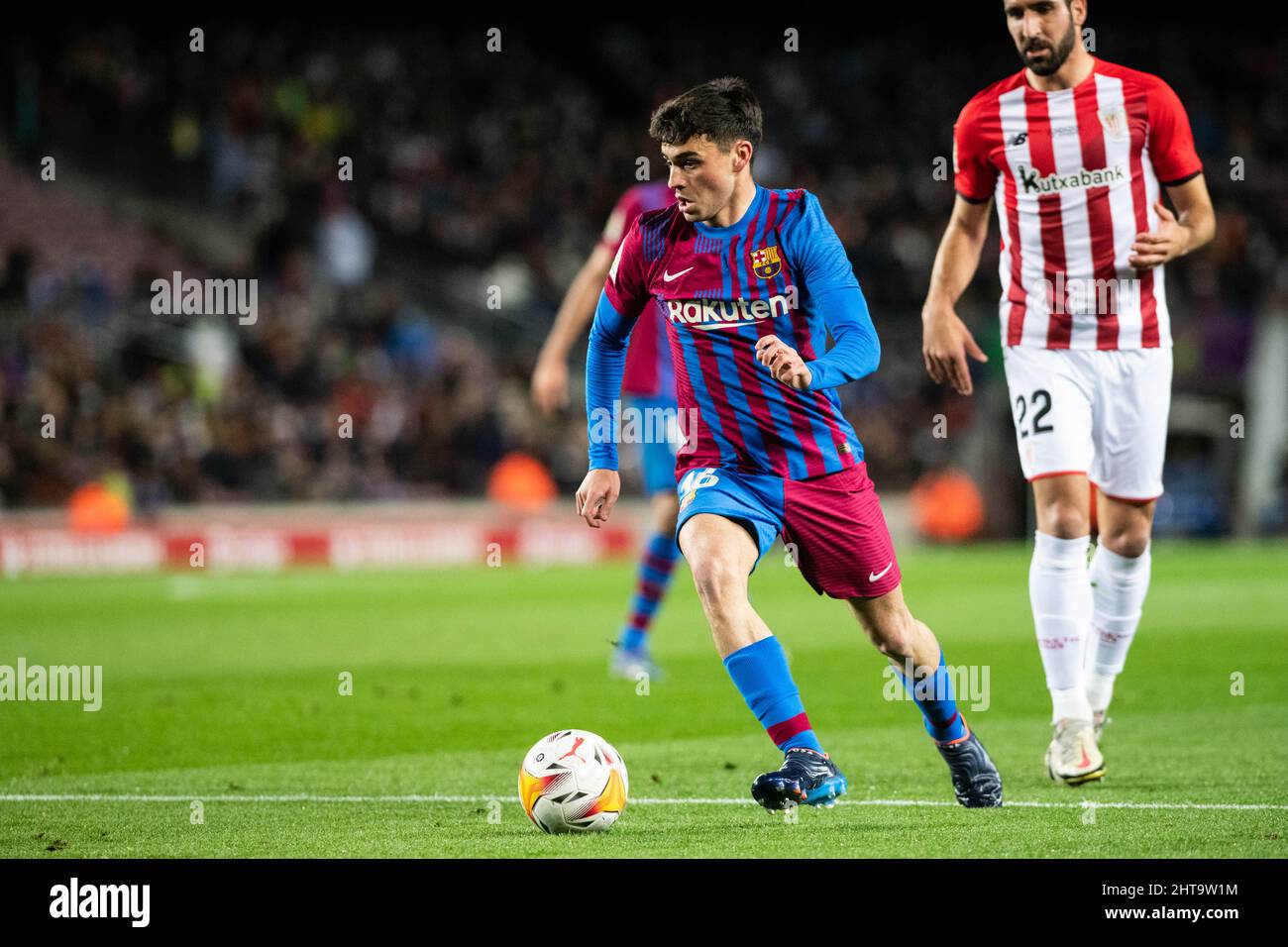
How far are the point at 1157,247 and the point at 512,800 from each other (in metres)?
2.91

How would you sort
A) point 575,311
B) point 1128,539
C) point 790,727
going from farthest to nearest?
point 575,311 → point 1128,539 → point 790,727

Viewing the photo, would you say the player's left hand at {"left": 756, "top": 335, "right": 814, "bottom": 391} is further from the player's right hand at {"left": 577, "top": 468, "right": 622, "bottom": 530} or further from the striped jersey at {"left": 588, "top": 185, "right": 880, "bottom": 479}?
the player's right hand at {"left": 577, "top": 468, "right": 622, "bottom": 530}

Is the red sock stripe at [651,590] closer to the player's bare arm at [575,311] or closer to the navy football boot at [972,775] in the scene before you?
the player's bare arm at [575,311]

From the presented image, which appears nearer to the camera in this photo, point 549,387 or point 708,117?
point 708,117

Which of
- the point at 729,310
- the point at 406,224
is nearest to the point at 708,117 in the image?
the point at 729,310

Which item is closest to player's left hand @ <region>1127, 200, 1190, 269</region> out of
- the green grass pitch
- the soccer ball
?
the green grass pitch

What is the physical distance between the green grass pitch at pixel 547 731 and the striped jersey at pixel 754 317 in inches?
45.3

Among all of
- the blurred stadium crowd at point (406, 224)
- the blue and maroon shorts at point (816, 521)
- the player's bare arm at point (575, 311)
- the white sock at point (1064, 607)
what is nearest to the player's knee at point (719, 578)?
the blue and maroon shorts at point (816, 521)

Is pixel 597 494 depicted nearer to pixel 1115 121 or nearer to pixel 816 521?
pixel 816 521

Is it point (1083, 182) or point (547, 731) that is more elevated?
point (1083, 182)

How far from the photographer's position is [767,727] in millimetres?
5395

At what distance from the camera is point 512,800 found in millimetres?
6086

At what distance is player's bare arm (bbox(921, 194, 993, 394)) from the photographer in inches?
259

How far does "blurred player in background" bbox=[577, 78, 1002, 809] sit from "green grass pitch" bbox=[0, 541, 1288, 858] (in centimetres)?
52
